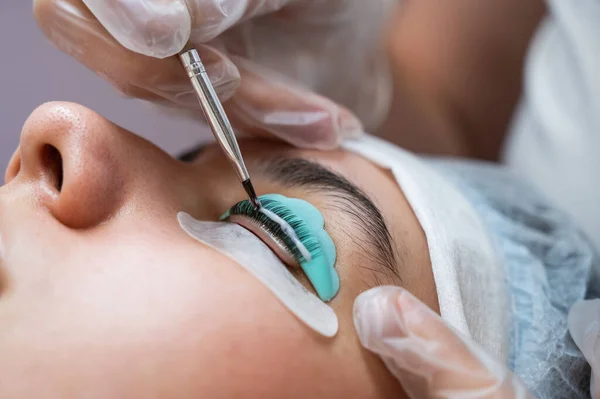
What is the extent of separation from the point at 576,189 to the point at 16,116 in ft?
3.95

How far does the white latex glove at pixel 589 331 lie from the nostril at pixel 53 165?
777mm

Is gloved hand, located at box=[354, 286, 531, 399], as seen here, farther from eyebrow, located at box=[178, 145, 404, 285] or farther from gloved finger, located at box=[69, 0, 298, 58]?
gloved finger, located at box=[69, 0, 298, 58]

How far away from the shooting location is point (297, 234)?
734 mm

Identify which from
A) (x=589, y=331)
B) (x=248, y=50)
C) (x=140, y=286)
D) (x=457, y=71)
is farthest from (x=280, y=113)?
(x=457, y=71)

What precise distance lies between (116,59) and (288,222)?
1.13 feet

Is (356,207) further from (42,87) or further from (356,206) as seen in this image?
(42,87)

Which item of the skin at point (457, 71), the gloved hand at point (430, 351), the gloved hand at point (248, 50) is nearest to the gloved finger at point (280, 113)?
the gloved hand at point (248, 50)

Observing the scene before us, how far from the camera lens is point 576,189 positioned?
1.28 m

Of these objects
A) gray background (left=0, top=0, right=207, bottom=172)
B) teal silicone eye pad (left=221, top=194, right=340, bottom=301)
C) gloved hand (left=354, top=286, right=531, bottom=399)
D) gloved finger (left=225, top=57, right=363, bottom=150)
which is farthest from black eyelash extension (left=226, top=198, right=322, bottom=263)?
gray background (left=0, top=0, right=207, bottom=172)

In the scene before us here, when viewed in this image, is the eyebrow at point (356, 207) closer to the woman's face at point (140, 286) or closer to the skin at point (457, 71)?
the woman's face at point (140, 286)

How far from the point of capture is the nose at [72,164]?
0.69 metres

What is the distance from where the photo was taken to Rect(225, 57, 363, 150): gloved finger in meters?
0.94

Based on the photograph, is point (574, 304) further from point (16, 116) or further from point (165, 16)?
point (16, 116)

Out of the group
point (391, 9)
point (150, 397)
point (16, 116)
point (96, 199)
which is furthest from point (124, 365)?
point (391, 9)
